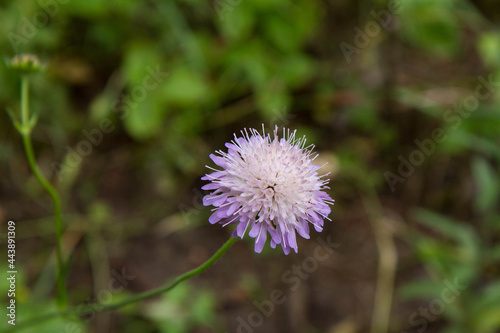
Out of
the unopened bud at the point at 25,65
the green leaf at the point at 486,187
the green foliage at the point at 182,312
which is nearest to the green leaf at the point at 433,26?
the green leaf at the point at 486,187

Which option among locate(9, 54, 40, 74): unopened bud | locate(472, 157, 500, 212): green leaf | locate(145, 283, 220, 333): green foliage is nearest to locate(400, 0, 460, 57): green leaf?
locate(472, 157, 500, 212): green leaf

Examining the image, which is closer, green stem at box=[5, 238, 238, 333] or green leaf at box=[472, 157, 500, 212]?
green stem at box=[5, 238, 238, 333]

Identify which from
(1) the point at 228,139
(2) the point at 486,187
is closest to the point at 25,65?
(1) the point at 228,139

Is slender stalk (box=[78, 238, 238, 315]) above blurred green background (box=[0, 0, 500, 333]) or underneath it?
underneath

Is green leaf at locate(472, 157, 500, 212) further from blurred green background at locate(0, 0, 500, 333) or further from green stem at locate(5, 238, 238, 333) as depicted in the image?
green stem at locate(5, 238, 238, 333)

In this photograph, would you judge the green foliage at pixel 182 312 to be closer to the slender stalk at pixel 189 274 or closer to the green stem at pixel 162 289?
the green stem at pixel 162 289

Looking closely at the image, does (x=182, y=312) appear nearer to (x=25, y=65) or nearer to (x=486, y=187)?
(x=25, y=65)
